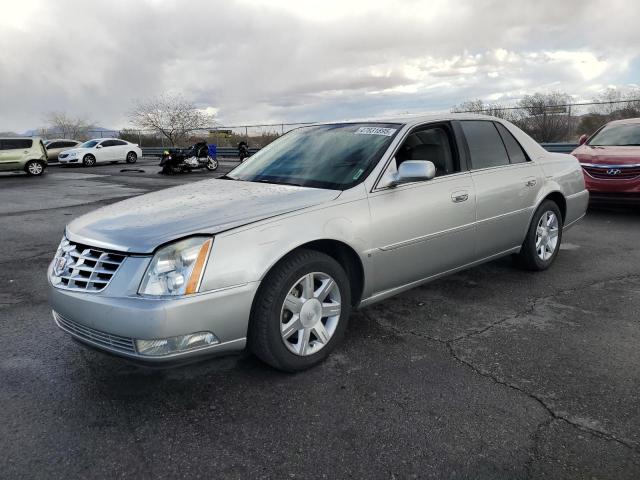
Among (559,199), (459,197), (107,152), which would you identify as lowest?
(559,199)

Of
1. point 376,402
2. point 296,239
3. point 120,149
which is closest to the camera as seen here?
point 376,402

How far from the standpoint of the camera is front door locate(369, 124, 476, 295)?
352 centimetres

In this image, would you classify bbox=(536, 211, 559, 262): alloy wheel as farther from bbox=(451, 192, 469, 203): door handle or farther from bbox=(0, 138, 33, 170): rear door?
bbox=(0, 138, 33, 170): rear door

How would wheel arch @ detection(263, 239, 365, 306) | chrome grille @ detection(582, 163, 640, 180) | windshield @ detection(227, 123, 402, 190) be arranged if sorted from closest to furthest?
wheel arch @ detection(263, 239, 365, 306) → windshield @ detection(227, 123, 402, 190) → chrome grille @ detection(582, 163, 640, 180)

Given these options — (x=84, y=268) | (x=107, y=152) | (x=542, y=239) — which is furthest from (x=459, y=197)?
(x=107, y=152)

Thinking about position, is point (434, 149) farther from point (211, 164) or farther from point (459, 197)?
point (211, 164)

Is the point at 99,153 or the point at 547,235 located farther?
the point at 99,153

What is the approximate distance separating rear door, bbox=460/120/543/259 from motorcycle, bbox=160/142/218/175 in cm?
1645

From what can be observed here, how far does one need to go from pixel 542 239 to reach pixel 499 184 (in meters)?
1.06

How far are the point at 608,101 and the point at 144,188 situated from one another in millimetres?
16338

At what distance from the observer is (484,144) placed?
177 inches

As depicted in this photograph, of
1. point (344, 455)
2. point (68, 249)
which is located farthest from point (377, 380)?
point (68, 249)

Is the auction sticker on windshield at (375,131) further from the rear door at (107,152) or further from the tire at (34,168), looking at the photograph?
the rear door at (107,152)

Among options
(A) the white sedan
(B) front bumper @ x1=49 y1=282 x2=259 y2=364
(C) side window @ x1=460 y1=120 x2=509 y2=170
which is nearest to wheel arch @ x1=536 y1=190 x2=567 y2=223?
(C) side window @ x1=460 y1=120 x2=509 y2=170
